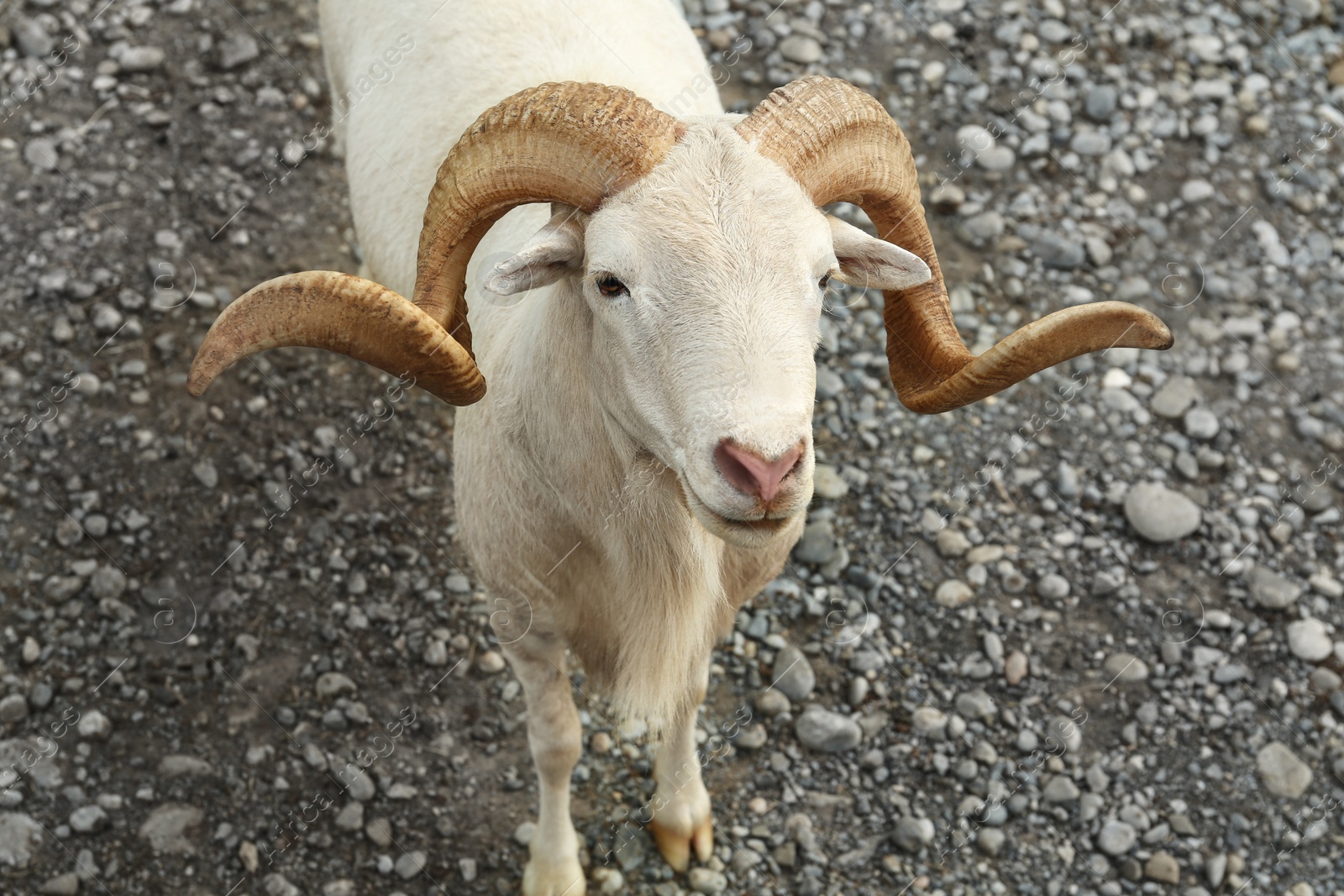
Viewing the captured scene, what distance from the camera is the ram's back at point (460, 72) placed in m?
5.43

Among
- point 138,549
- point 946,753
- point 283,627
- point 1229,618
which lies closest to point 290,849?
point 283,627

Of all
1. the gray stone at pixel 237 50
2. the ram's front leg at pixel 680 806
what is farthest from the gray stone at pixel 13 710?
the gray stone at pixel 237 50

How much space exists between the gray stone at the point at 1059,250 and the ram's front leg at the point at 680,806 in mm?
4167

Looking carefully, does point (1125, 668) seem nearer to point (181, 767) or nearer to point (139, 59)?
point (181, 767)

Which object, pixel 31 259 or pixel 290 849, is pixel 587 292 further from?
pixel 31 259

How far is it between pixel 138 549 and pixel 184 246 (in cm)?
215

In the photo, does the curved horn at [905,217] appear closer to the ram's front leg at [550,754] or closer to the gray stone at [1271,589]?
the ram's front leg at [550,754]

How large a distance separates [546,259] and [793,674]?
335 centimetres

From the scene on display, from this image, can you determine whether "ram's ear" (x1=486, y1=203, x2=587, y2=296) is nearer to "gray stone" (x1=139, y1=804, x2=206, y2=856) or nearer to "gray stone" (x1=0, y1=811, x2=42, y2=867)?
"gray stone" (x1=139, y1=804, x2=206, y2=856)

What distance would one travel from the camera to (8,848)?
5664mm

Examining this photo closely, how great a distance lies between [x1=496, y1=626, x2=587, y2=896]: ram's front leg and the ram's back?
5.93ft

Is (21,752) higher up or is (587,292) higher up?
(587,292)

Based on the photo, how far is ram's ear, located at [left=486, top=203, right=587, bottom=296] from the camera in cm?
377

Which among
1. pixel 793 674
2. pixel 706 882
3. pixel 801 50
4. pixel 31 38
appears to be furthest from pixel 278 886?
pixel 801 50
